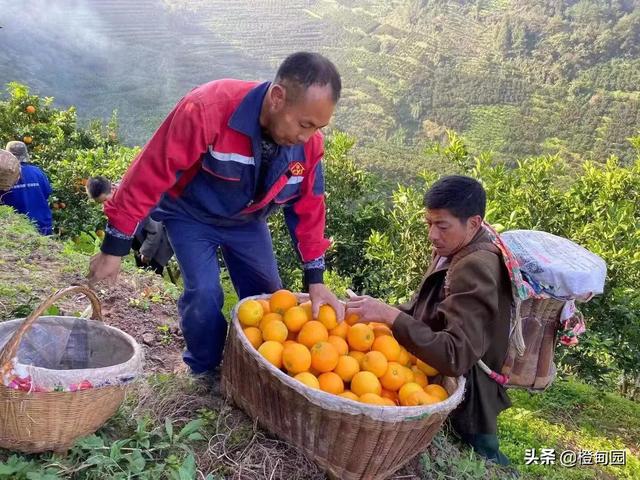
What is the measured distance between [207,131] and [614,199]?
5.27m

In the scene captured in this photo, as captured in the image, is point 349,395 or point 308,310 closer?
point 349,395

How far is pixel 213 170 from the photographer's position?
257 cm

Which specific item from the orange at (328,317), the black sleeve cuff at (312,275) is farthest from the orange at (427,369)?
the black sleeve cuff at (312,275)

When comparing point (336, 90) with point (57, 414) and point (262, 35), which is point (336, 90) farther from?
point (262, 35)

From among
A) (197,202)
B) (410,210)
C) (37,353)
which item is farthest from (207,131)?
(410,210)

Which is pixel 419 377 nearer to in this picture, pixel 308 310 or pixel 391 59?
pixel 308 310

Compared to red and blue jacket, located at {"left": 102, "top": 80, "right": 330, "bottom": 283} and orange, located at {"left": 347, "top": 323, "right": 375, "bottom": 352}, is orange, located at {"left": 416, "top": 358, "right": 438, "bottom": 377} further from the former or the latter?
red and blue jacket, located at {"left": 102, "top": 80, "right": 330, "bottom": 283}

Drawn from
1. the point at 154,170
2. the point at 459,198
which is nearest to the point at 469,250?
the point at 459,198

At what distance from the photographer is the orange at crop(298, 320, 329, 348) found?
8.43 feet

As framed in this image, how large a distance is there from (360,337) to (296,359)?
0.38 m

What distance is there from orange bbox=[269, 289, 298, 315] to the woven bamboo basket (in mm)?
788

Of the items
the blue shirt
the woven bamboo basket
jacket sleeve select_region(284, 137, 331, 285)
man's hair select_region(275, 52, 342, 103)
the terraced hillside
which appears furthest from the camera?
the terraced hillside

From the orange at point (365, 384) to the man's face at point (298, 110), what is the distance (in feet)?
3.59

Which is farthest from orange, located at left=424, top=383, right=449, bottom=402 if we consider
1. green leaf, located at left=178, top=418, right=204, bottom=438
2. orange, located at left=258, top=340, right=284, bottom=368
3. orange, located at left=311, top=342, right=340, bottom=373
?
green leaf, located at left=178, top=418, right=204, bottom=438
